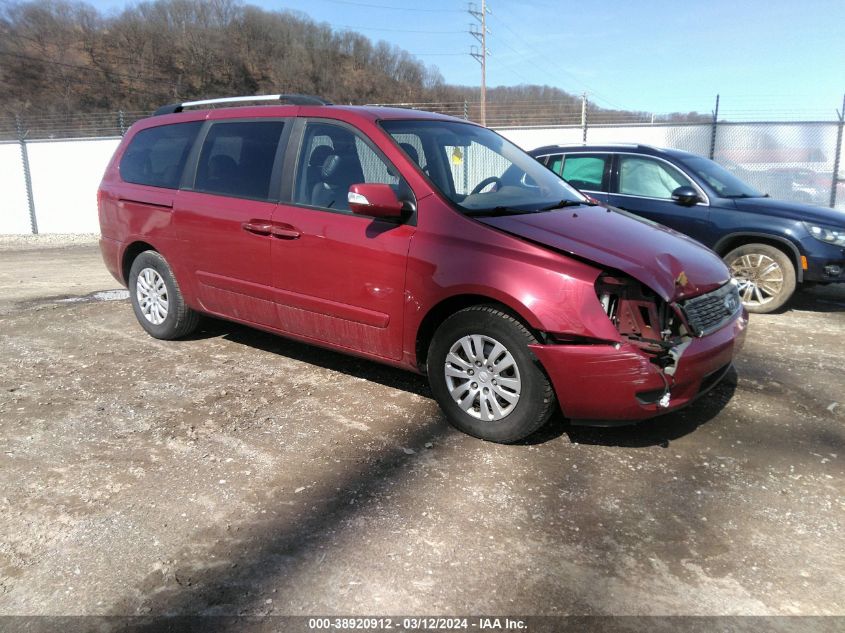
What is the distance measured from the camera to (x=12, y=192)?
51.3 ft

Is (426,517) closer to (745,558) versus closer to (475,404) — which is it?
(475,404)

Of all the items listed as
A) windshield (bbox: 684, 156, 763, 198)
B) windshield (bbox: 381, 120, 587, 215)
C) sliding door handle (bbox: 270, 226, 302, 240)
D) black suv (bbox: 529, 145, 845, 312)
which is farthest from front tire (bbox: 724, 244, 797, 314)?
sliding door handle (bbox: 270, 226, 302, 240)

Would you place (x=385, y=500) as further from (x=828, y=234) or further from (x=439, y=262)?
(x=828, y=234)

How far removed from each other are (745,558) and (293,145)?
11.0ft

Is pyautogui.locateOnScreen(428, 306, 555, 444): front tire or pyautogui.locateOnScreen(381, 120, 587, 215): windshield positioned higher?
pyautogui.locateOnScreen(381, 120, 587, 215): windshield

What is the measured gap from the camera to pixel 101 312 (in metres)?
6.28

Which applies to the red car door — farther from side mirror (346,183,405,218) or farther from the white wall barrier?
the white wall barrier

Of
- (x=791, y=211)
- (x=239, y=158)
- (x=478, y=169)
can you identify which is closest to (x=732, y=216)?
(x=791, y=211)

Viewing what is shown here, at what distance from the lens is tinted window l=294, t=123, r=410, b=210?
368cm

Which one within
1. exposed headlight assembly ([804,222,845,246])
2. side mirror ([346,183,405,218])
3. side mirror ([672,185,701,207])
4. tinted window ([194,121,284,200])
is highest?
tinted window ([194,121,284,200])

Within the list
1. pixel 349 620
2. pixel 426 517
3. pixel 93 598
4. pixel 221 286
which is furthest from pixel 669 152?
pixel 93 598

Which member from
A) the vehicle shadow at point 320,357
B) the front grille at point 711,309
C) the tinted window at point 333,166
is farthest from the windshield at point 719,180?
the tinted window at point 333,166

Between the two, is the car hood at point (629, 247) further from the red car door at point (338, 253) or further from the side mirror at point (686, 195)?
the side mirror at point (686, 195)

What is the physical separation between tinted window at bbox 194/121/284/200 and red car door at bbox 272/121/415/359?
292 mm
